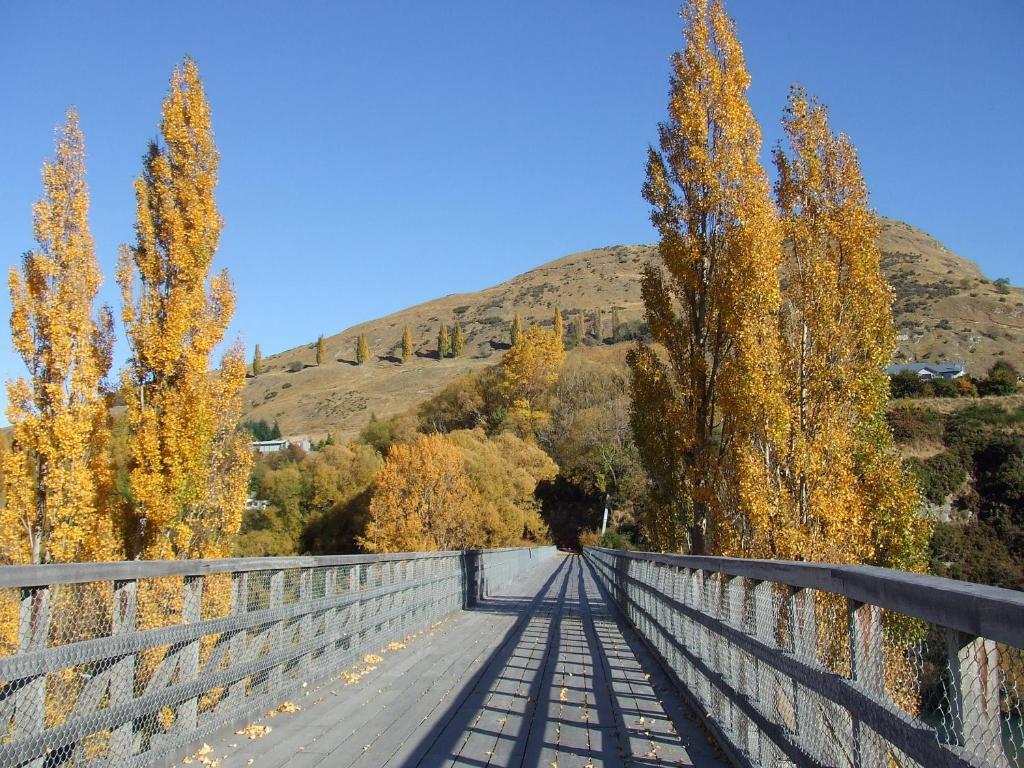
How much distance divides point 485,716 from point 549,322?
509 feet

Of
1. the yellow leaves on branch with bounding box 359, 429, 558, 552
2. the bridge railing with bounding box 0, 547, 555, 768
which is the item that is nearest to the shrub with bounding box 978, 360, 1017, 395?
the yellow leaves on branch with bounding box 359, 429, 558, 552

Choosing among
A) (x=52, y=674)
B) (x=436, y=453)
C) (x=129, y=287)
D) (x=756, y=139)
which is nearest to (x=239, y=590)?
(x=52, y=674)

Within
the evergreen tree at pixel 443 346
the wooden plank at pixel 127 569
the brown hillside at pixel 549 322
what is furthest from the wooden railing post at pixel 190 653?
the evergreen tree at pixel 443 346

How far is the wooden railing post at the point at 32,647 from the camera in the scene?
13.0 feet

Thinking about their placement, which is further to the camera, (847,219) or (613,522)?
(613,522)

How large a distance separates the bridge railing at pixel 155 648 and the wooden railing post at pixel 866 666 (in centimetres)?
357

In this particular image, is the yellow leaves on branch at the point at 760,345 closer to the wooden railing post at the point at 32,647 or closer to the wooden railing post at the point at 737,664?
the wooden railing post at the point at 737,664

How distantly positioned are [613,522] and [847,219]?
55.0m

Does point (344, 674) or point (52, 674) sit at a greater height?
point (52, 674)

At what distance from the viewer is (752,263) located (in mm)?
15602

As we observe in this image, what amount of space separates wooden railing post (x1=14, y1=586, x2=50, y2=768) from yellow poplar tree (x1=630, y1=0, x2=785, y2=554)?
11470 mm

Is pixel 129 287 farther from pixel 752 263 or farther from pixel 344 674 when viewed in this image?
pixel 752 263

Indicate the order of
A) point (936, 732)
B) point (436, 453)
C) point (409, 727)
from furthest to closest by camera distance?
point (436, 453)
point (409, 727)
point (936, 732)

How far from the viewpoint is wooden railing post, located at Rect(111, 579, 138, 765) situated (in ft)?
15.6
